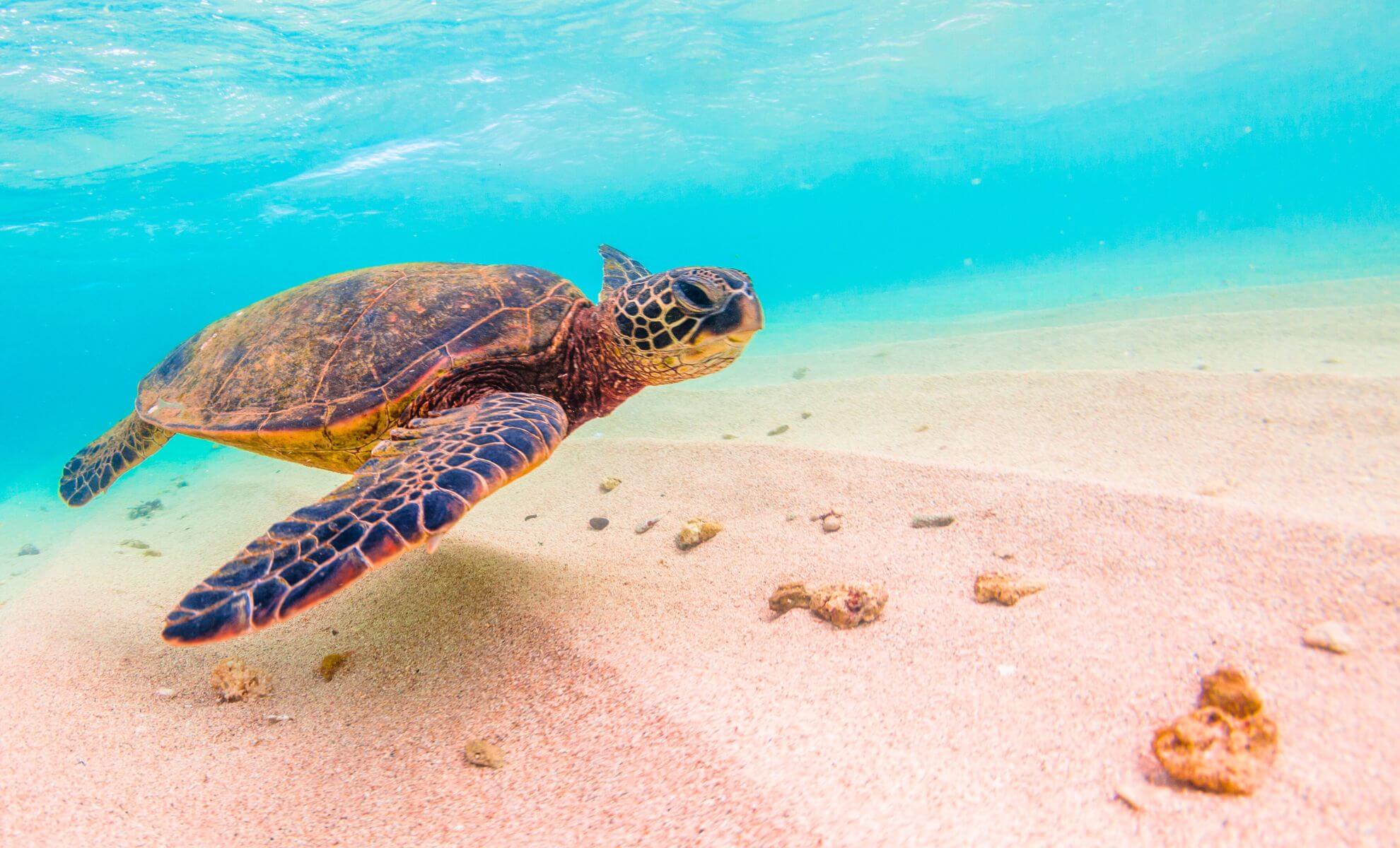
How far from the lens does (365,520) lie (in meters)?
1.79

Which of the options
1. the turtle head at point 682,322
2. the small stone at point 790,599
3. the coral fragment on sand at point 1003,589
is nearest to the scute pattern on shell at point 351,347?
the turtle head at point 682,322

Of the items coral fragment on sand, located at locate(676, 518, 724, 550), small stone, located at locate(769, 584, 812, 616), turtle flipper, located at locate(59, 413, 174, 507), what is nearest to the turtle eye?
coral fragment on sand, located at locate(676, 518, 724, 550)

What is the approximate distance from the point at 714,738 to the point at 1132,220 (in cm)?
8470

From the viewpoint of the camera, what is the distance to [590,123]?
888 inches

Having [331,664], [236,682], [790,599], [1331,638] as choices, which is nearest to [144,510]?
[236,682]

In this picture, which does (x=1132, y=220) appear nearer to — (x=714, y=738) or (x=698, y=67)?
(x=698, y=67)

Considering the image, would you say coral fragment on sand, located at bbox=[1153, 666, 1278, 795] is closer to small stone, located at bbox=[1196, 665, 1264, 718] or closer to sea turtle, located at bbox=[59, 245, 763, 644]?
small stone, located at bbox=[1196, 665, 1264, 718]

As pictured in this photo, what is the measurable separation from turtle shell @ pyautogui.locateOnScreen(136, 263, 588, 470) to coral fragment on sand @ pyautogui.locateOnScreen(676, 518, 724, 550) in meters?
1.37

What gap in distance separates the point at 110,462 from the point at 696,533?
5.40 meters

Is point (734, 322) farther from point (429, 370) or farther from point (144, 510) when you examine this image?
point (144, 510)

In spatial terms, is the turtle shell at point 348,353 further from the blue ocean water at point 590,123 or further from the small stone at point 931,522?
the blue ocean water at point 590,123

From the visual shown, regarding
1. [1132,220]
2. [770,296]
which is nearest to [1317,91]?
[1132,220]

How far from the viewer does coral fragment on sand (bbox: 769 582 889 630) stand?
6.31 ft

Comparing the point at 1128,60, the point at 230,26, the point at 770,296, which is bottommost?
the point at 770,296
